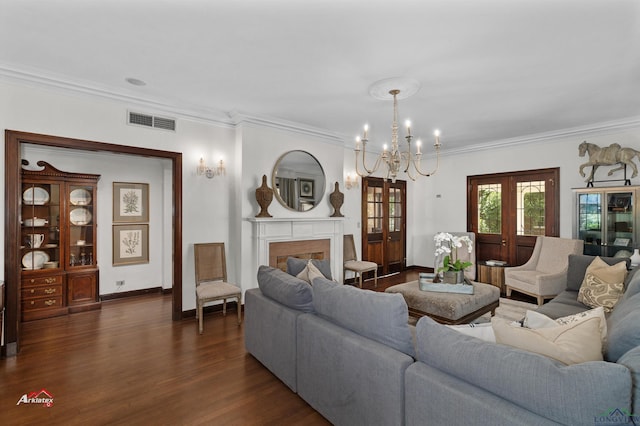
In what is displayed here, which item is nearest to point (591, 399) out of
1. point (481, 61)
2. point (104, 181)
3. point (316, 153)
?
point (481, 61)

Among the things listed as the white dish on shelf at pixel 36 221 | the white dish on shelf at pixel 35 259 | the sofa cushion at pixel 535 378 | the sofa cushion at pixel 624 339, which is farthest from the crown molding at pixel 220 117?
the sofa cushion at pixel 624 339

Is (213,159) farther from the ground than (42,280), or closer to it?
farther from the ground

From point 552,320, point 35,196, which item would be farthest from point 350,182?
point 35,196

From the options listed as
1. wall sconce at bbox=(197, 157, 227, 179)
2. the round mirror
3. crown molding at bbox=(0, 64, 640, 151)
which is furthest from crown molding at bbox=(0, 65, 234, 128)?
the round mirror

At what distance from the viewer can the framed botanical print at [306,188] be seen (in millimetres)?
4945

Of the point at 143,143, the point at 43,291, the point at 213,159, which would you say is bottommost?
the point at 43,291

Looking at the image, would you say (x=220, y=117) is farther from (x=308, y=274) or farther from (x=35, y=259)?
(x=35, y=259)

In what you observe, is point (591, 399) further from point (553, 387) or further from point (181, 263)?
point (181, 263)

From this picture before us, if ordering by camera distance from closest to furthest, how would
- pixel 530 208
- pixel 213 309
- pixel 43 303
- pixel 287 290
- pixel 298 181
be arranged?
pixel 287 290, pixel 43 303, pixel 213 309, pixel 298 181, pixel 530 208

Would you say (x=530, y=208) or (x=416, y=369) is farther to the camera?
(x=530, y=208)

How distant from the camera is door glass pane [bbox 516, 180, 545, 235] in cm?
548

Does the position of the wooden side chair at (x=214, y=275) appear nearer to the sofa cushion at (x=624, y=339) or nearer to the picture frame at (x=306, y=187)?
the picture frame at (x=306, y=187)

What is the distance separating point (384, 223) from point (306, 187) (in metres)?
2.46

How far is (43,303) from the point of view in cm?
410
